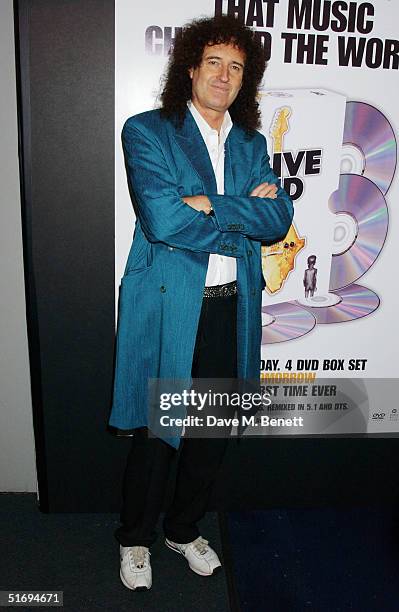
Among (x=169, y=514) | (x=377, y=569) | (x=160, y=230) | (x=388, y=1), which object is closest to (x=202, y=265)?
(x=160, y=230)

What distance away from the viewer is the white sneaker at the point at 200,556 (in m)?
2.20

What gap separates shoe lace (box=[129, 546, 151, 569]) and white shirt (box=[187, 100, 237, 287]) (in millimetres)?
1063

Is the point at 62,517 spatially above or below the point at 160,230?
below

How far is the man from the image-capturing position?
71.7 inches

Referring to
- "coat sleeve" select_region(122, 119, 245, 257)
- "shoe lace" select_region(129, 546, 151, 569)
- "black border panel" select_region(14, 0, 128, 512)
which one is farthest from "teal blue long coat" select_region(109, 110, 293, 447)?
"shoe lace" select_region(129, 546, 151, 569)

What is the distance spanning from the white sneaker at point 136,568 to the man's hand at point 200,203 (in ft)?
4.29

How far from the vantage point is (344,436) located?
2.55 metres

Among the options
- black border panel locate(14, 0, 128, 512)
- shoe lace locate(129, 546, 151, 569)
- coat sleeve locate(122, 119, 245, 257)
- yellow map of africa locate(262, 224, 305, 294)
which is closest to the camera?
coat sleeve locate(122, 119, 245, 257)

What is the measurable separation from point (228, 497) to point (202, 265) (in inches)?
48.3

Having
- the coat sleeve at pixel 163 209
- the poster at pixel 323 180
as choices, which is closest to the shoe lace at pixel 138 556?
the poster at pixel 323 180

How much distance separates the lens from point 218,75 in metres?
1.87

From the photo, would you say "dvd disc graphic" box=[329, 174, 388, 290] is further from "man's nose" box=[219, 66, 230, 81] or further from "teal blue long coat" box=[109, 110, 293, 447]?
"man's nose" box=[219, 66, 230, 81]

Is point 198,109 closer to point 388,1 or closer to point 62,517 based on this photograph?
point 388,1

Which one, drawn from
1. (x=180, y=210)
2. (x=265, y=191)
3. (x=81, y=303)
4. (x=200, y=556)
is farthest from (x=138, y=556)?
(x=265, y=191)
